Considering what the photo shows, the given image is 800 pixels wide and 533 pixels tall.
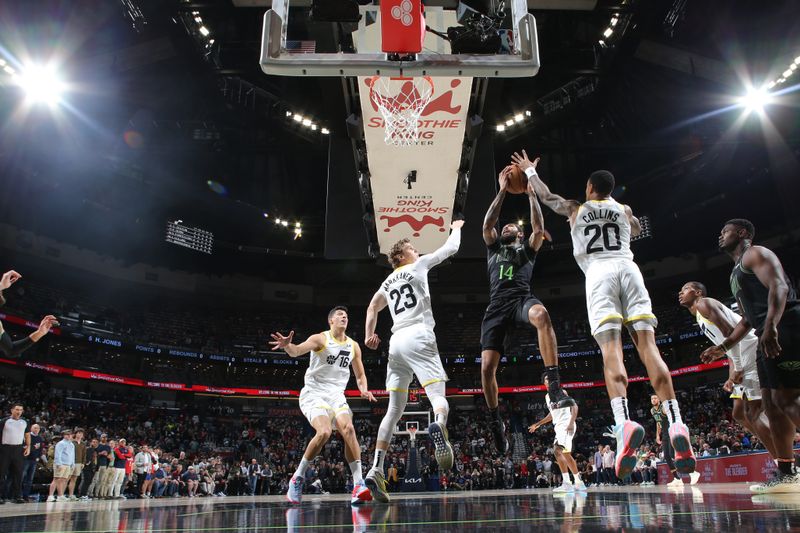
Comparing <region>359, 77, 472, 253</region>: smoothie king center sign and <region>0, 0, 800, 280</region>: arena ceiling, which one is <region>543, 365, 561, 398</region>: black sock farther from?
<region>0, 0, 800, 280</region>: arena ceiling

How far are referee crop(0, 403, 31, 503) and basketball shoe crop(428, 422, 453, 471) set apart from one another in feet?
28.5

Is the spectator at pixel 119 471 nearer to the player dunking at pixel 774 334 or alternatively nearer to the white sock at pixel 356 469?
the white sock at pixel 356 469

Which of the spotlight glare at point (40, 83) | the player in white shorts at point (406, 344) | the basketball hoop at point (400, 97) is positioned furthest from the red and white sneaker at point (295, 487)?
the spotlight glare at point (40, 83)

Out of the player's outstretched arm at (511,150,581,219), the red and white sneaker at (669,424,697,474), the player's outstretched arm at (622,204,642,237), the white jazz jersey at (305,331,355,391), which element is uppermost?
the player's outstretched arm at (511,150,581,219)

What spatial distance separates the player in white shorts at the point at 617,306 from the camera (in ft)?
11.6

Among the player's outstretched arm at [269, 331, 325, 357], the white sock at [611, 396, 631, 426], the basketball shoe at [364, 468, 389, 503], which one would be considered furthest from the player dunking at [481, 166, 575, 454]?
the player's outstretched arm at [269, 331, 325, 357]

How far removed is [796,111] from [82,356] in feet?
101

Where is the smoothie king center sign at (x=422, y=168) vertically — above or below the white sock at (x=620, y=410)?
above

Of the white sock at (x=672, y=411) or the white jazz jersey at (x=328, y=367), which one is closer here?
the white sock at (x=672, y=411)

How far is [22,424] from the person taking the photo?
32.2 feet

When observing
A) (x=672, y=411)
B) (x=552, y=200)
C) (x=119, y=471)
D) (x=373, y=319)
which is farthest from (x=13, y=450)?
(x=672, y=411)

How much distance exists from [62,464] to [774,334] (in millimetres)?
13140

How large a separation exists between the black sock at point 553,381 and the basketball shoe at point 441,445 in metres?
1.18

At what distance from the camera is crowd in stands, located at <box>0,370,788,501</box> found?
44.6 ft
